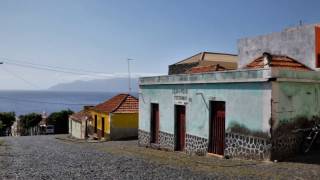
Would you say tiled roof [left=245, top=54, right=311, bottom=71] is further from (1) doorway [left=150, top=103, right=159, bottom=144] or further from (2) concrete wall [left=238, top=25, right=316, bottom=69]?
(1) doorway [left=150, top=103, right=159, bottom=144]

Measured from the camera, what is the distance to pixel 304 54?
17953 millimetres

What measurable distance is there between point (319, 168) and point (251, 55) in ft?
33.5

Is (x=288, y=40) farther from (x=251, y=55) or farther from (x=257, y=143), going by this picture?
(x=257, y=143)

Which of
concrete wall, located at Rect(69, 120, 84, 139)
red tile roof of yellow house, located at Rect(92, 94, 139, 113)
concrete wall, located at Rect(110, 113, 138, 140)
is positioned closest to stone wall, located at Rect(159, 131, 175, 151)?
concrete wall, located at Rect(110, 113, 138, 140)

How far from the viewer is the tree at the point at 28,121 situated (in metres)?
69.9

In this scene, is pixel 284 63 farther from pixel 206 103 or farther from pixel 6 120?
pixel 6 120

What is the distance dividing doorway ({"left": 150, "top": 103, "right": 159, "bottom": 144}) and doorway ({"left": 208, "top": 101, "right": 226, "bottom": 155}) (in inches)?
231

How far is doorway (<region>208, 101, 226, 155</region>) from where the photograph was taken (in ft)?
54.8

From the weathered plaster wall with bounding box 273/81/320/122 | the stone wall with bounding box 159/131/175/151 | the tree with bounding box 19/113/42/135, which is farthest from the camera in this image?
the tree with bounding box 19/113/42/135

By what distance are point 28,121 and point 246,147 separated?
60692 millimetres

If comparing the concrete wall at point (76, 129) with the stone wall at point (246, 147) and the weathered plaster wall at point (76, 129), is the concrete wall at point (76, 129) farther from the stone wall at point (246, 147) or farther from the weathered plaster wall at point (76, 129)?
the stone wall at point (246, 147)

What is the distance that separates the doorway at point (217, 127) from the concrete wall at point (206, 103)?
10.3 inches

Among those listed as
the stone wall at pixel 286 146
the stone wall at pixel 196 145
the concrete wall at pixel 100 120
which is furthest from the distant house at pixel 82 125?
the stone wall at pixel 286 146

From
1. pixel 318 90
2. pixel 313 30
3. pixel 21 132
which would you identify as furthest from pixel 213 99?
pixel 21 132
